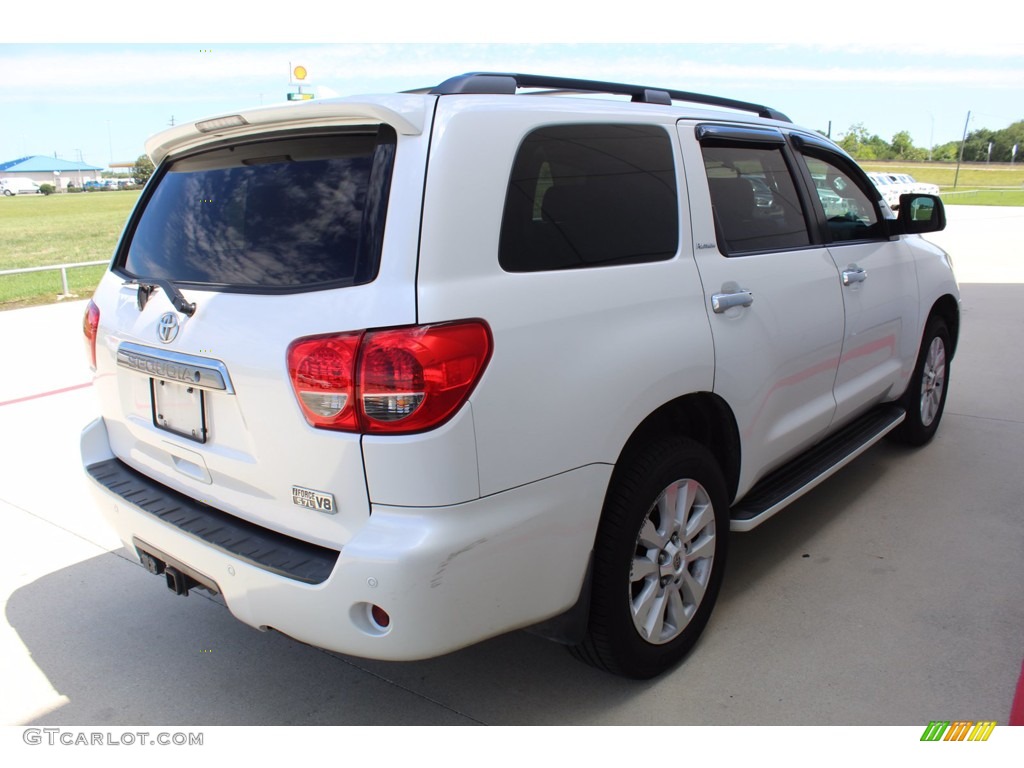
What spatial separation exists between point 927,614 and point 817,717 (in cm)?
90

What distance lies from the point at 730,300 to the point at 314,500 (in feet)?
5.22

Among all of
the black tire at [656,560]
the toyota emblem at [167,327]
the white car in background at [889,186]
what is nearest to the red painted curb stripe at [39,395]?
the toyota emblem at [167,327]

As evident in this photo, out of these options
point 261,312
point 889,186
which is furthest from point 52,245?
point 261,312

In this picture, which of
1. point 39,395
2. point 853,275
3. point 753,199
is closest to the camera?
point 753,199

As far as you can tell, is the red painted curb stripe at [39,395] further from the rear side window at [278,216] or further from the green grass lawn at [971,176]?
the green grass lawn at [971,176]

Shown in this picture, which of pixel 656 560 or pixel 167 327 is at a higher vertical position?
pixel 167 327

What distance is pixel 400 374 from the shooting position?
2078 mm

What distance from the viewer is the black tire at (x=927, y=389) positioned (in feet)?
16.0

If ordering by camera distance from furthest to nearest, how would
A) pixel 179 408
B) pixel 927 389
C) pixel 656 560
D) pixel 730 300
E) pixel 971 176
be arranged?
1. pixel 971 176
2. pixel 927 389
3. pixel 730 300
4. pixel 656 560
5. pixel 179 408

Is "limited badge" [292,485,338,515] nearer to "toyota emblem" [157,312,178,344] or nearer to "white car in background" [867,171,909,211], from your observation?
"toyota emblem" [157,312,178,344]

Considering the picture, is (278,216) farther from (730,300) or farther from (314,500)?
(730,300)

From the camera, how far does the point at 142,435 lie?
2.77 meters
